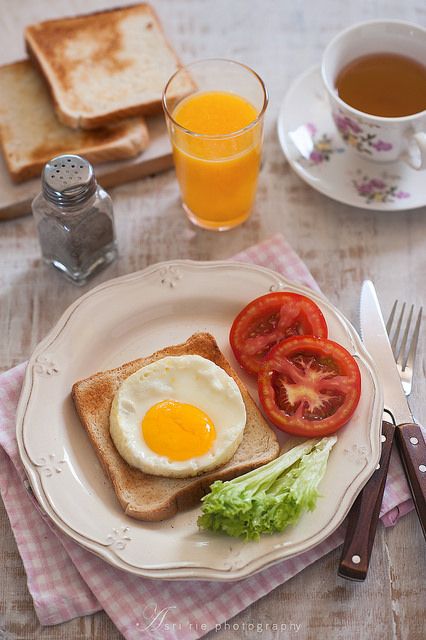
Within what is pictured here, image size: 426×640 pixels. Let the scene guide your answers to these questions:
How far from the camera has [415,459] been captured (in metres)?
2.56

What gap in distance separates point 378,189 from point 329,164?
0.24 metres

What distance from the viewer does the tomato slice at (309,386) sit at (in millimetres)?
2561

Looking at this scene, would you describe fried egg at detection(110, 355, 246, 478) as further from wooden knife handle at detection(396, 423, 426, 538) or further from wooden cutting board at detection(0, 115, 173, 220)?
wooden cutting board at detection(0, 115, 173, 220)

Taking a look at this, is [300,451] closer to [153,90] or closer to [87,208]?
[87,208]

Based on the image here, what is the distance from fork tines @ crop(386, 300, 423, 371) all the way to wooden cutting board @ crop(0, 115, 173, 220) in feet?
3.98

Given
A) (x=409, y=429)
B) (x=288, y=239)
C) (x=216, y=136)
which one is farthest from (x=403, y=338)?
(x=216, y=136)

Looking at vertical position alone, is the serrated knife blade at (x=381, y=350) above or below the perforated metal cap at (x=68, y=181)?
below

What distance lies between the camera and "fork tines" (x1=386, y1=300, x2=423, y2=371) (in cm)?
286

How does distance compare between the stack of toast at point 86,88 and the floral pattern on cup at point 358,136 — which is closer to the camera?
the floral pattern on cup at point 358,136

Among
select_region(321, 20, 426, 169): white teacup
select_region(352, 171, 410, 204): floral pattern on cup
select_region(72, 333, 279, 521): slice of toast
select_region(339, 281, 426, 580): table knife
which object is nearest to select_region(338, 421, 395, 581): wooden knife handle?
select_region(339, 281, 426, 580): table knife

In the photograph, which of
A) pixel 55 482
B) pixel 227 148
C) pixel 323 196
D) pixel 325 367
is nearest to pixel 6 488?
pixel 55 482

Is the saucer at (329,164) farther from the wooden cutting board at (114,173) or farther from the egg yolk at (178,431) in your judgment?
the egg yolk at (178,431)

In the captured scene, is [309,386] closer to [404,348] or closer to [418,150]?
[404,348]

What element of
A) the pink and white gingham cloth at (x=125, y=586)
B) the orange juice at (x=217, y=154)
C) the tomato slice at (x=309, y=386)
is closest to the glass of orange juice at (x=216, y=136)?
the orange juice at (x=217, y=154)
